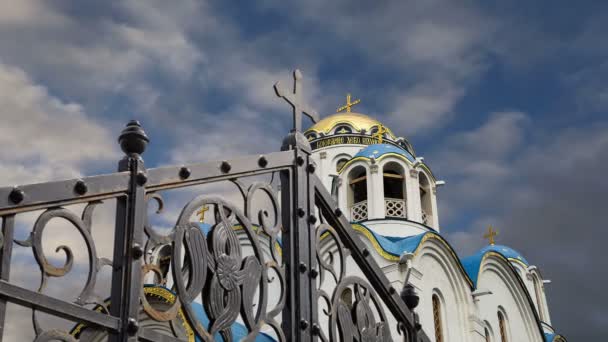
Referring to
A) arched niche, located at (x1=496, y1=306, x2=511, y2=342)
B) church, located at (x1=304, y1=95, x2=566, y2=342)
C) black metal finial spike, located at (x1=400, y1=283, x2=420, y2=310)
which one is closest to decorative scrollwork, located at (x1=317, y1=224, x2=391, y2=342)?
black metal finial spike, located at (x1=400, y1=283, x2=420, y2=310)

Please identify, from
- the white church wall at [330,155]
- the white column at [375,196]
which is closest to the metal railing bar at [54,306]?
the white column at [375,196]

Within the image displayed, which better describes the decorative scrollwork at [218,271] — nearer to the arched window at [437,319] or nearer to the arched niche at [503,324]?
the arched window at [437,319]

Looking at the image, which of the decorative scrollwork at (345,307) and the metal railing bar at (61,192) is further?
the decorative scrollwork at (345,307)

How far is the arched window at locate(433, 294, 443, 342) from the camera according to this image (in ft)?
54.5

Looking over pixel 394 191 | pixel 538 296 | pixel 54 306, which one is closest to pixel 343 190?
pixel 394 191

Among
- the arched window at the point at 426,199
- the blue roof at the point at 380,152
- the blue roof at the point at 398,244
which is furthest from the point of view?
the arched window at the point at 426,199

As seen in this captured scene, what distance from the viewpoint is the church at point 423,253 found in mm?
16641

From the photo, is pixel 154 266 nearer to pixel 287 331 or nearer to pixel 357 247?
pixel 287 331

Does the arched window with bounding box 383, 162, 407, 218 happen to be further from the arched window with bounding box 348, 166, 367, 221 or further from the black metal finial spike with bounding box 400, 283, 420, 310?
the black metal finial spike with bounding box 400, 283, 420, 310

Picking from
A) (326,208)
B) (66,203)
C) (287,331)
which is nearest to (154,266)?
(66,203)

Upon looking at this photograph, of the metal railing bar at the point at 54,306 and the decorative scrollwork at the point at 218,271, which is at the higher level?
the decorative scrollwork at the point at 218,271

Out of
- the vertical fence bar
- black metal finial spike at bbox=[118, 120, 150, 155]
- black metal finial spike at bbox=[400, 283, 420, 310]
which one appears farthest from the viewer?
black metal finial spike at bbox=[400, 283, 420, 310]

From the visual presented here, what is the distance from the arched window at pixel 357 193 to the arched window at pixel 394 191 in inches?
21.9

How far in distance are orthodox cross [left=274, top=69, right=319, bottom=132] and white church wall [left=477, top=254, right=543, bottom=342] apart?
1506 cm
